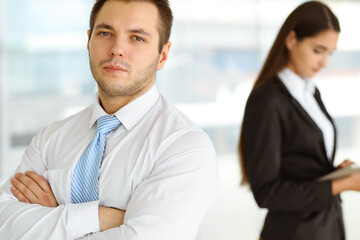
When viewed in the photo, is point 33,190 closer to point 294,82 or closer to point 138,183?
point 138,183

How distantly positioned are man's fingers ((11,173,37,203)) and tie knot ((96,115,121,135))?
1.08 ft

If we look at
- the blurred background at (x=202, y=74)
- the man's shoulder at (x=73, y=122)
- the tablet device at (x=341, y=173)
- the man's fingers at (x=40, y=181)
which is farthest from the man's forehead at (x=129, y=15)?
the blurred background at (x=202, y=74)

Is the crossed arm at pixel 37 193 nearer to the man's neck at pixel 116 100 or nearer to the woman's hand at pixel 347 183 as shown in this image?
the man's neck at pixel 116 100

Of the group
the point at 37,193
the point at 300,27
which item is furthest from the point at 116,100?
the point at 300,27

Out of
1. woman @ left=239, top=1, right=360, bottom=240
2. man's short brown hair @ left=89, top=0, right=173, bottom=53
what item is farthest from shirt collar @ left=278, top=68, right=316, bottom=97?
man's short brown hair @ left=89, top=0, right=173, bottom=53

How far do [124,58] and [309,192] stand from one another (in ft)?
3.12

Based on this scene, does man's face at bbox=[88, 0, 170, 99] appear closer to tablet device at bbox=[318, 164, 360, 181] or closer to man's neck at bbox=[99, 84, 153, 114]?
man's neck at bbox=[99, 84, 153, 114]

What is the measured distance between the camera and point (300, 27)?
2016mm

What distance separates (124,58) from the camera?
1.61 meters

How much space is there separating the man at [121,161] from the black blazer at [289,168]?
0.43 meters

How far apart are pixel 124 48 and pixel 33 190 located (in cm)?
61

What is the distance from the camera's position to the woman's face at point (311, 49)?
200cm

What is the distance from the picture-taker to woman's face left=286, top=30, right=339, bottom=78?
2000 millimetres

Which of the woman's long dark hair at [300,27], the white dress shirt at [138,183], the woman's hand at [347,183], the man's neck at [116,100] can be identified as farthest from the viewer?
the woman's long dark hair at [300,27]
